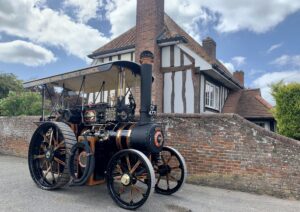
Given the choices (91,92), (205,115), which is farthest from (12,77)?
(205,115)

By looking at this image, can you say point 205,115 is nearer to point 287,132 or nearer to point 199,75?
point 287,132

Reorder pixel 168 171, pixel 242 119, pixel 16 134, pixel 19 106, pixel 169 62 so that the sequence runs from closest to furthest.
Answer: pixel 168 171
pixel 242 119
pixel 16 134
pixel 169 62
pixel 19 106

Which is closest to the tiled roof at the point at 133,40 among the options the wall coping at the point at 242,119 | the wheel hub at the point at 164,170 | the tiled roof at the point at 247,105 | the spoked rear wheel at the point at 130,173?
the tiled roof at the point at 247,105

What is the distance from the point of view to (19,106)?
15.4 m

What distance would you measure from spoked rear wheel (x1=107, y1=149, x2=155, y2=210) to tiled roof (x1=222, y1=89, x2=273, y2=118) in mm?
10829

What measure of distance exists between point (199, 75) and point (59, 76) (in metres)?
7.03

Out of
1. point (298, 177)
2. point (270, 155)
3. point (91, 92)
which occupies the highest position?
point (91, 92)

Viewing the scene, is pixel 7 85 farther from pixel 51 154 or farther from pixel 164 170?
pixel 164 170

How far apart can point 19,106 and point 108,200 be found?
484 inches

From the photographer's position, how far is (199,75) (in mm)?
11672

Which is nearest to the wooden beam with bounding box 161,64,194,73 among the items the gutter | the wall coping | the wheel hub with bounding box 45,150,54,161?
the gutter

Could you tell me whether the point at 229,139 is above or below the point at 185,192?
above

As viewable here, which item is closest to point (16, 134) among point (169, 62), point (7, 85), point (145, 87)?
point (169, 62)

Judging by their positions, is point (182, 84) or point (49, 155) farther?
point (182, 84)
